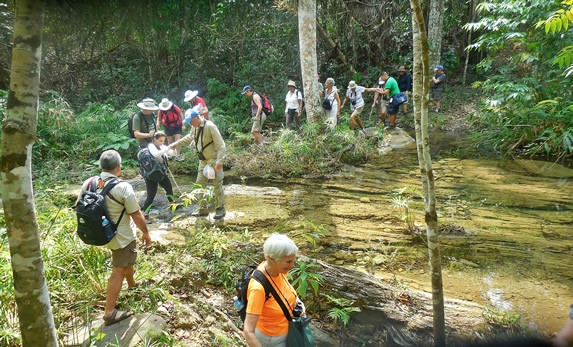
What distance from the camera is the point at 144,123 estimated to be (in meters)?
7.01

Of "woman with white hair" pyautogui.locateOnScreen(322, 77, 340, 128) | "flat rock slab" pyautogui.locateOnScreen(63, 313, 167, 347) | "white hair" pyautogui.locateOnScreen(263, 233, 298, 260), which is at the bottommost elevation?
"flat rock slab" pyautogui.locateOnScreen(63, 313, 167, 347)

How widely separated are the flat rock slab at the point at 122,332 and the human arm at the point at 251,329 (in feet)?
3.60

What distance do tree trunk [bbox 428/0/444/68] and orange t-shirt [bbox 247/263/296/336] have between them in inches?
547

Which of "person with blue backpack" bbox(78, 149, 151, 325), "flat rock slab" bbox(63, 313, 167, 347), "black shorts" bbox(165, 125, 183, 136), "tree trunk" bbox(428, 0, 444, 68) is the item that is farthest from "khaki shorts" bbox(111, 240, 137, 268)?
"tree trunk" bbox(428, 0, 444, 68)

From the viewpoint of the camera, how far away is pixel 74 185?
7.73 meters

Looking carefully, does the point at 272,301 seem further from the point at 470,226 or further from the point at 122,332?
the point at 470,226

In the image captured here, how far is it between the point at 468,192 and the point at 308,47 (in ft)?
16.5

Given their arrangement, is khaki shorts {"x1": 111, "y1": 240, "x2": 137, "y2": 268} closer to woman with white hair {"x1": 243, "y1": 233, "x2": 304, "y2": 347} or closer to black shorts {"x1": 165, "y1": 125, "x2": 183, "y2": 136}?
woman with white hair {"x1": 243, "y1": 233, "x2": 304, "y2": 347}

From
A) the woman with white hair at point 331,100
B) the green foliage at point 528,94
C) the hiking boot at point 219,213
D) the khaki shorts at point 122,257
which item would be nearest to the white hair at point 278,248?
the khaki shorts at point 122,257

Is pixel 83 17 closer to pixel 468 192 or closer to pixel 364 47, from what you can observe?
pixel 468 192

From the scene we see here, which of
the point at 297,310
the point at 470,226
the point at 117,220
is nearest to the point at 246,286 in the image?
the point at 297,310

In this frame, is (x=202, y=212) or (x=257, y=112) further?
(x=257, y=112)

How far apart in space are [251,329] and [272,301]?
0.23 m

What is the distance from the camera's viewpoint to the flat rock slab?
3070 millimetres
